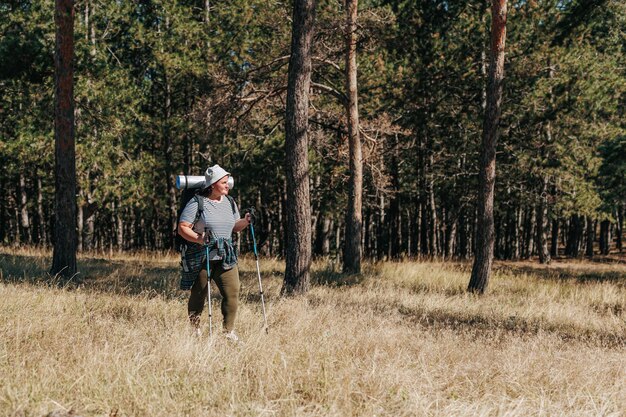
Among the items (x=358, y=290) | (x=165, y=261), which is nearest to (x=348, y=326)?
(x=358, y=290)

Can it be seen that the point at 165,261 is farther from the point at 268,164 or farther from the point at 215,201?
the point at 215,201

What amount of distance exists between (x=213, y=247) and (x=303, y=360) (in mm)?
1672

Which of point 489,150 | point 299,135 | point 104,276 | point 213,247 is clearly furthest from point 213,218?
point 489,150

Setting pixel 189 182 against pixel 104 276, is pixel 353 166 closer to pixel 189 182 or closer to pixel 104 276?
pixel 104 276

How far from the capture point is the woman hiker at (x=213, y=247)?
5.74 m

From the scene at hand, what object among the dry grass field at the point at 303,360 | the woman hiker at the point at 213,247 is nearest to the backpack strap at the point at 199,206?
the woman hiker at the point at 213,247

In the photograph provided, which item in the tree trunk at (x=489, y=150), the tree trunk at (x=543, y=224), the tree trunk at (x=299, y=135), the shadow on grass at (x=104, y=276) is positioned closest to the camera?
the tree trunk at (x=299, y=135)

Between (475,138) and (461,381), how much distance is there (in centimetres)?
1761

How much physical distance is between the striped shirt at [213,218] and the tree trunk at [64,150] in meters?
6.45

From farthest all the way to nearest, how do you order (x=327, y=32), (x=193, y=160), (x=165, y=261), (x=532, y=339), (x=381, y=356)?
(x=193, y=160) → (x=165, y=261) → (x=327, y=32) → (x=532, y=339) → (x=381, y=356)

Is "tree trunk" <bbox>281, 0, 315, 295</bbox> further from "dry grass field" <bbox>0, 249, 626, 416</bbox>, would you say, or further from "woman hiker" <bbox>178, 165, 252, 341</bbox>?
"woman hiker" <bbox>178, 165, 252, 341</bbox>

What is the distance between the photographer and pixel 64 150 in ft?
36.2

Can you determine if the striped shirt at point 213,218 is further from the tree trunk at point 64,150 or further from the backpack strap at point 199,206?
the tree trunk at point 64,150

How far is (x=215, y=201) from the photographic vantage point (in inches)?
233
